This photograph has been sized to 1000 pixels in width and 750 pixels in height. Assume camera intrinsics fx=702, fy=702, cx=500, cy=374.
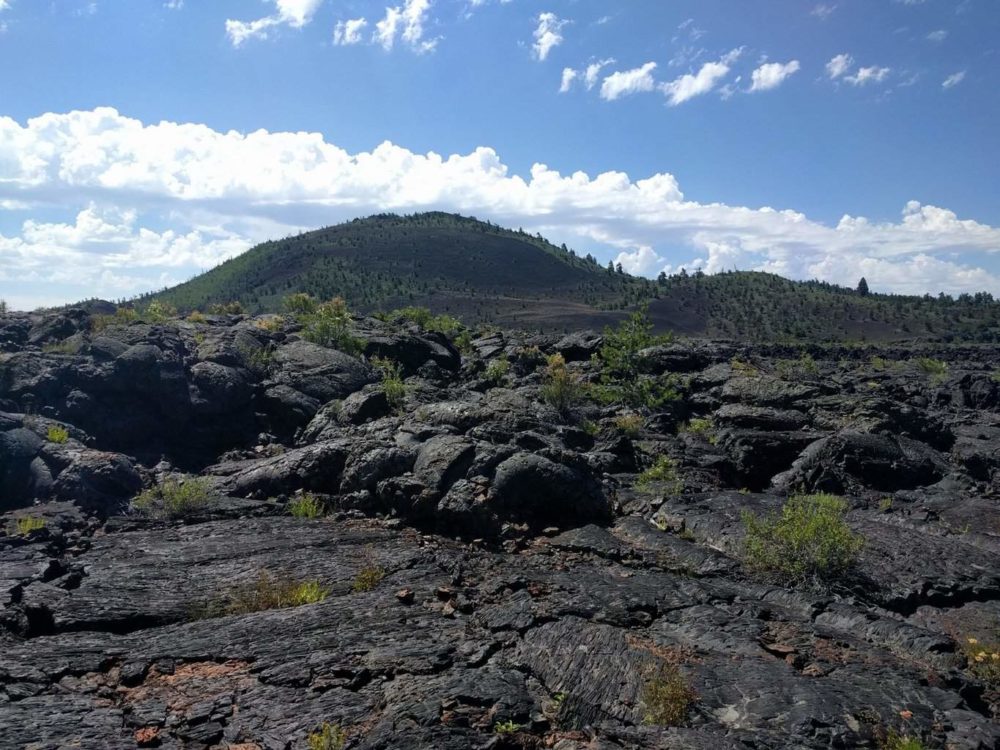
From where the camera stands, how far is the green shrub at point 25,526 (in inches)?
457

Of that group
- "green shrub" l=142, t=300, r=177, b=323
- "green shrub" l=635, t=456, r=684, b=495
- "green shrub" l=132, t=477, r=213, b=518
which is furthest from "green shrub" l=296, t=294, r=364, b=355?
"green shrub" l=635, t=456, r=684, b=495

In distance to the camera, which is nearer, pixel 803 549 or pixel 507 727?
pixel 507 727

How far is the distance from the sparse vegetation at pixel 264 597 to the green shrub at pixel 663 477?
24.8 feet

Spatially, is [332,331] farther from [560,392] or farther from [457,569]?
[457,569]

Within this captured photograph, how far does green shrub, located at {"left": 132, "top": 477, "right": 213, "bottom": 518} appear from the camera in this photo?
42.1ft

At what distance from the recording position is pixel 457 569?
1009 cm

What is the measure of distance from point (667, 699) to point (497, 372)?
19876 millimetres

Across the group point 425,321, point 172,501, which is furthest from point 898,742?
point 425,321

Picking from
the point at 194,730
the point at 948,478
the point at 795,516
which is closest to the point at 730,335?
the point at 948,478

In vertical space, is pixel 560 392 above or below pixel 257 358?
below

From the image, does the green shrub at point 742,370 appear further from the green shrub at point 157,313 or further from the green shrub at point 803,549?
the green shrub at point 157,313

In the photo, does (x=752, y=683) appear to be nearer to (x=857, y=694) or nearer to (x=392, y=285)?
(x=857, y=694)

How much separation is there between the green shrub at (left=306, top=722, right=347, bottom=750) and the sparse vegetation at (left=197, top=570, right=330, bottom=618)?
2.87 meters

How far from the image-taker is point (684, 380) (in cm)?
2445
